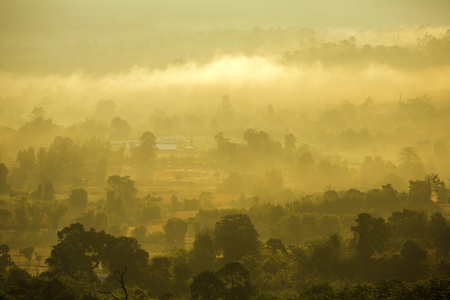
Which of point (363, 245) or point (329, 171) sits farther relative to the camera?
point (329, 171)

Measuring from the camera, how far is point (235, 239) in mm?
62719

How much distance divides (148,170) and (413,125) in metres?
89.4

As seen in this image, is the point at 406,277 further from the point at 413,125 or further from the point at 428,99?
the point at 428,99

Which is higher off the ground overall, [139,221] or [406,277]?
[139,221]

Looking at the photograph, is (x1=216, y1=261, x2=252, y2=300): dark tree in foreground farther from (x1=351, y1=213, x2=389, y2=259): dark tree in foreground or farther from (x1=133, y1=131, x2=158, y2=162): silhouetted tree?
(x1=133, y1=131, x2=158, y2=162): silhouetted tree

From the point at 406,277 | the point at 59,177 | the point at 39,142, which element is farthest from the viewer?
the point at 39,142

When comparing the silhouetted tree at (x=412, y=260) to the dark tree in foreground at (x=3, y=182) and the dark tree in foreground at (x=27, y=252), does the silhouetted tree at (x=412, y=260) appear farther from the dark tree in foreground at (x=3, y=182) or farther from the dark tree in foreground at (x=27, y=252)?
the dark tree in foreground at (x=3, y=182)

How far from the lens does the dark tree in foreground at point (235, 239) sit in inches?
2447

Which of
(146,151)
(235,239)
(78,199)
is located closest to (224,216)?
(235,239)

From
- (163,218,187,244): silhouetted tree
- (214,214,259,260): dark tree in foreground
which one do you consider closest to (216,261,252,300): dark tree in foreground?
(214,214,259,260): dark tree in foreground

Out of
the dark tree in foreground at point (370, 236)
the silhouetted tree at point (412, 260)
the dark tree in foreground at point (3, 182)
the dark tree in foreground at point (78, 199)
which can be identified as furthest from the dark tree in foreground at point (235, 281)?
the dark tree in foreground at point (3, 182)

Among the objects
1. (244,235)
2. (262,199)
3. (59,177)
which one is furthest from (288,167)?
(244,235)

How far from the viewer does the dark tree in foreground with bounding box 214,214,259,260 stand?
62156 mm

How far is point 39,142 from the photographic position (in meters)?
140
